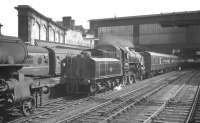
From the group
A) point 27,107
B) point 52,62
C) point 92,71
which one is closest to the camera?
point 27,107

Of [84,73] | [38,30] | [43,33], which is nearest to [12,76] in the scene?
[84,73]

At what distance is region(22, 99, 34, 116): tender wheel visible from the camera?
31.3 ft

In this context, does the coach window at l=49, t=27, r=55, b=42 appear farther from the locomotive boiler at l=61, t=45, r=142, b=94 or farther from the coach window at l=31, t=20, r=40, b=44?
the locomotive boiler at l=61, t=45, r=142, b=94

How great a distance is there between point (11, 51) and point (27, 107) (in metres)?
2.48

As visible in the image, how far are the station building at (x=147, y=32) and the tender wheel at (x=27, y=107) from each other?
33.8 metres

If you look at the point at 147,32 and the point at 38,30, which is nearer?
the point at 38,30

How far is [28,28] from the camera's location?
19625 millimetres

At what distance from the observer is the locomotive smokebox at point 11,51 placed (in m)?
8.20

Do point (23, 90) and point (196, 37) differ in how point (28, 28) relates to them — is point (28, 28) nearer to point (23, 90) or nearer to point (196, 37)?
point (23, 90)

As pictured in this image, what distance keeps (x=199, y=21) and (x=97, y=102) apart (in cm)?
3366

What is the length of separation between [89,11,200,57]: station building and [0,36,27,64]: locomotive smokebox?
34.5 meters

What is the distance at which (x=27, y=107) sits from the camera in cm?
984

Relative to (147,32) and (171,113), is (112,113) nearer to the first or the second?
(171,113)

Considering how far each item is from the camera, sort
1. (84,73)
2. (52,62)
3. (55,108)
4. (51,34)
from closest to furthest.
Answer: (55,108) < (84,73) < (52,62) < (51,34)
